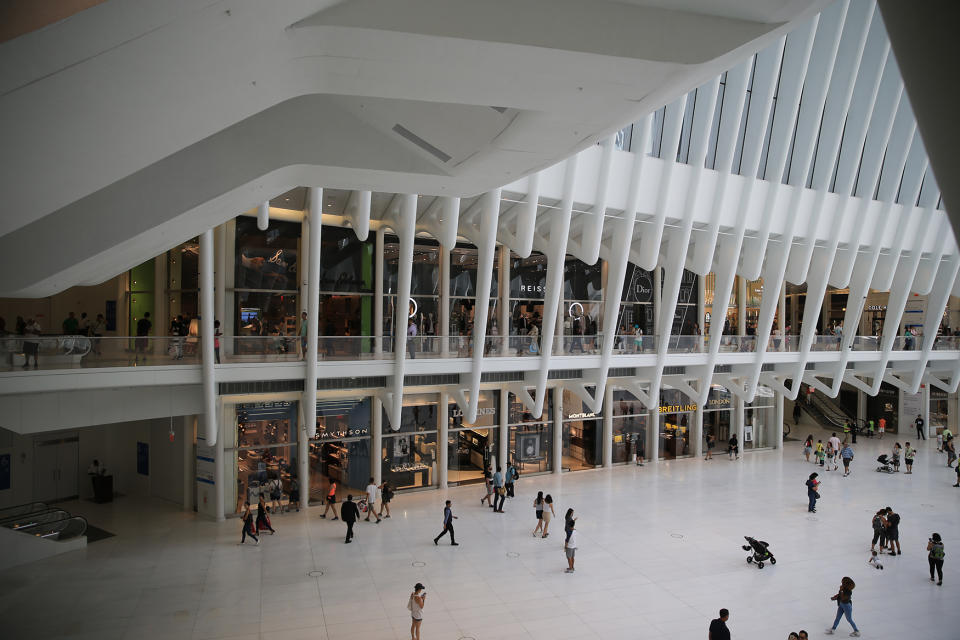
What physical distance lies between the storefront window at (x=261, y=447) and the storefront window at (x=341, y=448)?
2.61ft

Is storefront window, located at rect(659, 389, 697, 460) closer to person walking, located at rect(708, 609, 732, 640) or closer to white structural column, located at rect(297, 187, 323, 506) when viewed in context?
white structural column, located at rect(297, 187, 323, 506)

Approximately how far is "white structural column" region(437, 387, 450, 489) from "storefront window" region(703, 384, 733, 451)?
12590 millimetres

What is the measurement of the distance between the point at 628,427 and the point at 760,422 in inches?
303

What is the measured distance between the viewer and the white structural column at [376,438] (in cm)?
1955

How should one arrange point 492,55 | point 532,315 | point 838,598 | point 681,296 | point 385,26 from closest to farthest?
point 385,26
point 492,55
point 838,598
point 532,315
point 681,296

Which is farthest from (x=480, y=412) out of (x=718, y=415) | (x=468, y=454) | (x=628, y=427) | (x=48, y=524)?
(x=48, y=524)

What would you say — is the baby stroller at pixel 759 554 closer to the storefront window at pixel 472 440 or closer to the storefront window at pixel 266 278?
the storefront window at pixel 472 440

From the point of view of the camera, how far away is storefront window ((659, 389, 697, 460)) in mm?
25781

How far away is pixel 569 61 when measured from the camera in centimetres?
372

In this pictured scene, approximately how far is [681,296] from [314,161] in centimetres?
2283

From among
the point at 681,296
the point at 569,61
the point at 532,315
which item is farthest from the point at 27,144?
the point at 681,296

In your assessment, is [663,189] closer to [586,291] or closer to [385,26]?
[586,291]

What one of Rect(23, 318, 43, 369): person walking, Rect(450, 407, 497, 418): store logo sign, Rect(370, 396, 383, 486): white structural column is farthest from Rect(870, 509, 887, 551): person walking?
Rect(23, 318, 43, 369): person walking

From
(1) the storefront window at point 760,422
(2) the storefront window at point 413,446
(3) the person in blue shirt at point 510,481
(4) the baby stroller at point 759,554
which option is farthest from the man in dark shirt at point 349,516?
(1) the storefront window at point 760,422
